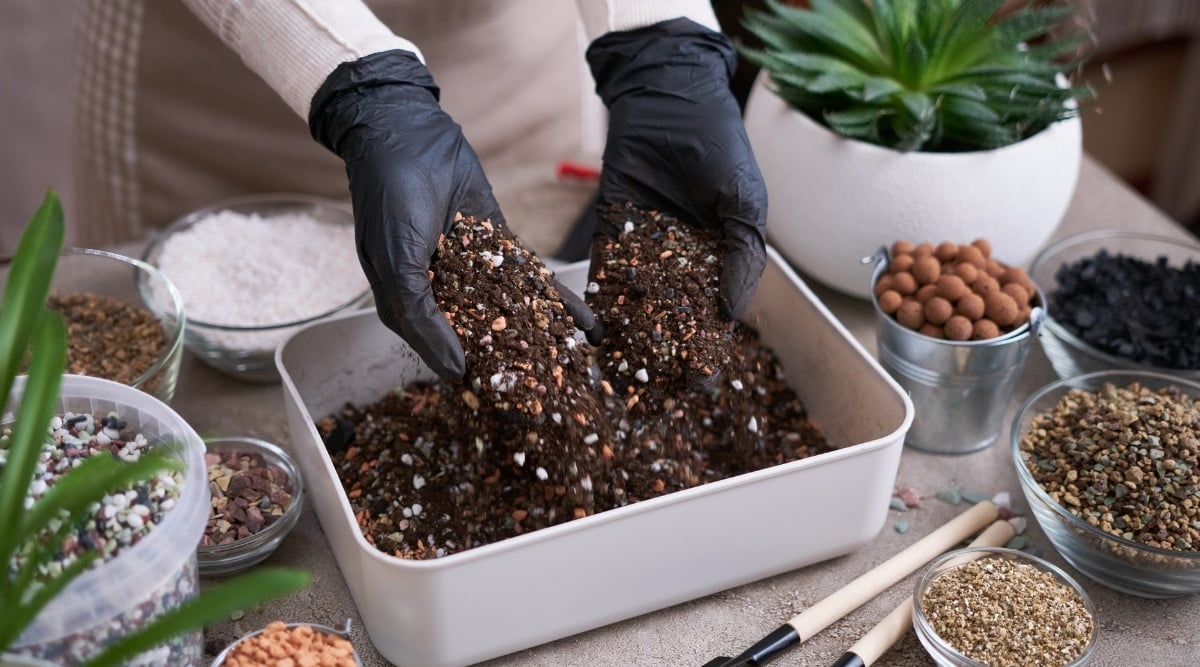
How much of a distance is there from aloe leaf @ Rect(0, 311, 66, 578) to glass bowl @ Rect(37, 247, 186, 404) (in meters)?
0.34

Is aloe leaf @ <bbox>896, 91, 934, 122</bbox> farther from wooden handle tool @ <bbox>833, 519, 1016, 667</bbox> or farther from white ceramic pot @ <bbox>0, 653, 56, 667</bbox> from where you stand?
white ceramic pot @ <bbox>0, 653, 56, 667</bbox>

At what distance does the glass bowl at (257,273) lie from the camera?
1388 mm

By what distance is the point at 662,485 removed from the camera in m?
1.20

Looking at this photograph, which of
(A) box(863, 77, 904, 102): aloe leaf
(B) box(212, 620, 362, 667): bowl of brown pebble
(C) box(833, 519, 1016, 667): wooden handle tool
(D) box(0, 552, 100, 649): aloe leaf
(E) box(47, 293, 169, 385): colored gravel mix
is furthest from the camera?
(A) box(863, 77, 904, 102): aloe leaf

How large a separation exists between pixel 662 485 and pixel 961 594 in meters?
0.33

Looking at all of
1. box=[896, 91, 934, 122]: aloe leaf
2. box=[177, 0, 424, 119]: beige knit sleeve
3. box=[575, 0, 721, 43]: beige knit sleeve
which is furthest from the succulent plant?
box=[177, 0, 424, 119]: beige knit sleeve

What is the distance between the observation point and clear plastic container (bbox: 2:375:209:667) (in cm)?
82

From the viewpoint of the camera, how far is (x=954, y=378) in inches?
52.6

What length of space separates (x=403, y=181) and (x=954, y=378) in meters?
0.71

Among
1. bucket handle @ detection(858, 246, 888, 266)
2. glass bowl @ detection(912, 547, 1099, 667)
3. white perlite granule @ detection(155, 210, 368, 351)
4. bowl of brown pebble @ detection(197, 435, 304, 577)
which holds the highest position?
bucket handle @ detection(858, 246, 888, 266)

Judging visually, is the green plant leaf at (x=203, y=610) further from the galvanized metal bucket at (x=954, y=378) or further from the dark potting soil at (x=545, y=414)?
the galvanized metal bucket at (x=954, y=378)

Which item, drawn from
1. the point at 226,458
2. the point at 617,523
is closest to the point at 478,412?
the point at 617,523

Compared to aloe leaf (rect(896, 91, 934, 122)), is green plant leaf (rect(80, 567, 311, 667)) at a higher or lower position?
lower

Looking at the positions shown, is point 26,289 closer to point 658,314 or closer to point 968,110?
point 658,314
